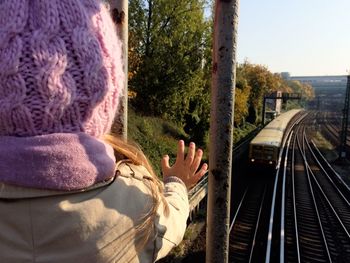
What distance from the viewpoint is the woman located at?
1303 mm

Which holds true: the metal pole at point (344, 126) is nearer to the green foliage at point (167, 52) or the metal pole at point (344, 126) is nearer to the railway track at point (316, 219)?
the railway track at point (316, 219)

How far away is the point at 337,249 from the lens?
14164 mm

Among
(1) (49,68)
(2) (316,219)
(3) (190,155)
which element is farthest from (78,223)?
(2) (316,219)

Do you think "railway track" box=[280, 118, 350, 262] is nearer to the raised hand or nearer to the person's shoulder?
the raised hand

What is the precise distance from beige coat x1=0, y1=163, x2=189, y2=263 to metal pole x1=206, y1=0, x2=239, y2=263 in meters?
1.02

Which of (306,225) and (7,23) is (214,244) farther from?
(306,225)

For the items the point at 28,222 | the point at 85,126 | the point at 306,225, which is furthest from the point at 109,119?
the point at 306,225

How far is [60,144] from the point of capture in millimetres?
1347

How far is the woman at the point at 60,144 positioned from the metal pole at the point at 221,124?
3.54ft

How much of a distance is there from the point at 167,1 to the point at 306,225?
16.2 meters

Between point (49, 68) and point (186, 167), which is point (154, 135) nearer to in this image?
point (186, 167)

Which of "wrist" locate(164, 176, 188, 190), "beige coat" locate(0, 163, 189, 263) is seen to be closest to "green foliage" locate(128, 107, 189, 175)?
"wrist" locate(164, 176, 188, 190)

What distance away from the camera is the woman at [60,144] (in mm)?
1303

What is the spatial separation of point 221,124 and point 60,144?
1389 mm
